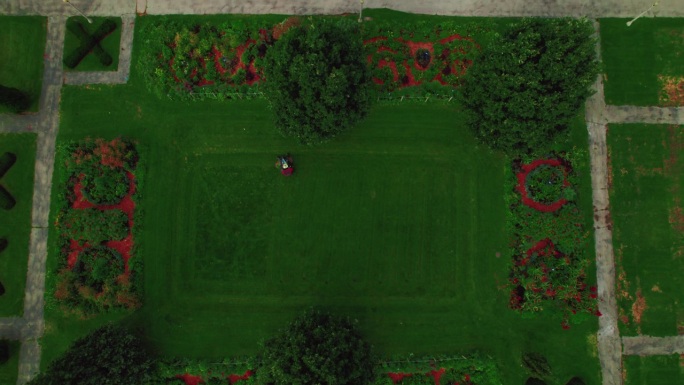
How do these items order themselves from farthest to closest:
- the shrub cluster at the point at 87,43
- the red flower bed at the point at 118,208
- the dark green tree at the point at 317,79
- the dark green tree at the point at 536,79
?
1. the shrub cluster at the point at 87,43
2. the red flower bed at the point at 118,208
3. the dark green tree at the point at 317,79
4. the dark green tree at the point at 536,79

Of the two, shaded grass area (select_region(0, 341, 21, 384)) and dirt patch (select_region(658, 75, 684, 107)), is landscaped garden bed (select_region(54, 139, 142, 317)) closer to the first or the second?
shaded grass area (select_region(0, 341, 21, 384))

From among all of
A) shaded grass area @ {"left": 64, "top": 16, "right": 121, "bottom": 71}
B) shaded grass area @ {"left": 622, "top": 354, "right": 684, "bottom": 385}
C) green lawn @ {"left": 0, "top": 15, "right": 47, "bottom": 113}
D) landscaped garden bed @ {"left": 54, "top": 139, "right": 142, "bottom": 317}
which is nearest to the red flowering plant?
shaded grass area @ {"left": 622, "top": 354, "right": 684, "bottom": 385}

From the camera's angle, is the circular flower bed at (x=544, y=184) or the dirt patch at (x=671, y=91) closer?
the circular flower bed at (x=544, y=184)

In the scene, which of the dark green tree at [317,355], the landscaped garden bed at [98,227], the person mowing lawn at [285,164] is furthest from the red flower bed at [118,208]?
the dark green tree at [317,355]

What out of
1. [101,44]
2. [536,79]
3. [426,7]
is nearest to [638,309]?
[536,79]

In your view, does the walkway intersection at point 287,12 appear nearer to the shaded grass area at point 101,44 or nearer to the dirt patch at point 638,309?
the shaded grass area at point 101,44

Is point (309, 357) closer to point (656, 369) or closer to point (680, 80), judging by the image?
point (656, 369)

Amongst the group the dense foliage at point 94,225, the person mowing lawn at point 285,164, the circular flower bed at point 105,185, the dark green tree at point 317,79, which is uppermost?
the dark green tree at point 317,79
